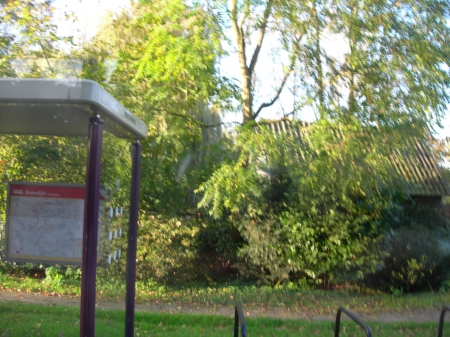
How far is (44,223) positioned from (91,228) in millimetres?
1551

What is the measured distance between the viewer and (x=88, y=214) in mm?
4504

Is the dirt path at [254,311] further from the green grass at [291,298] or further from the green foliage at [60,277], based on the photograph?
the green foliage at [60,277]

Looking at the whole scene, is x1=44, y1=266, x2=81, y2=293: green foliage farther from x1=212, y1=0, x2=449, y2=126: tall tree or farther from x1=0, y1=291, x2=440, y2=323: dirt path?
x1=212, y1=0, x2=449, y2=126: tall tree

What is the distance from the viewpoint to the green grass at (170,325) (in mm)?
6766

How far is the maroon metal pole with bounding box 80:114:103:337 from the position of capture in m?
4.51

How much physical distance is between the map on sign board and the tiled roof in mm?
5810

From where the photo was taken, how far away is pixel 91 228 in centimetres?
450

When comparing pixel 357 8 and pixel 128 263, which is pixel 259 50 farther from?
pixel 128 263

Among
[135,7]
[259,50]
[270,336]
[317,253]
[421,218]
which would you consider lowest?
[270,336]

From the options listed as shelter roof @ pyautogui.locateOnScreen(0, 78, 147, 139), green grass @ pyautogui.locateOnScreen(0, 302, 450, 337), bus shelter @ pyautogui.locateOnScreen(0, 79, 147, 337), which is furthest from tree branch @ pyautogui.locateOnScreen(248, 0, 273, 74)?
Result: bus shelter @ pyautogui.locateOnScreen(0, 79, 147, 337)

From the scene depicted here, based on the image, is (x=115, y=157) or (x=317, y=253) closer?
(x=115, y=157)

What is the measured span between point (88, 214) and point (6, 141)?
2077mm

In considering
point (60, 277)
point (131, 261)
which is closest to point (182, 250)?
point (60, 277)

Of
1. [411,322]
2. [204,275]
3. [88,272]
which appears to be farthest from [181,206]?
[88,272]
